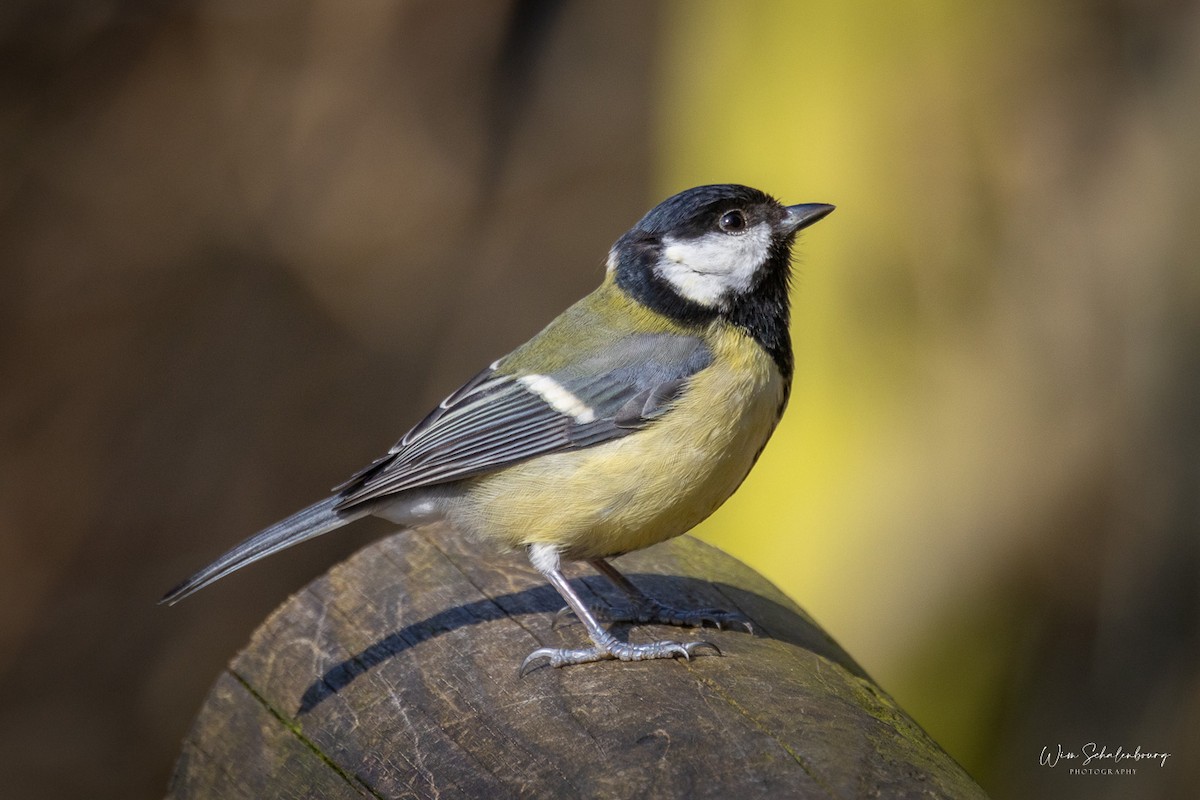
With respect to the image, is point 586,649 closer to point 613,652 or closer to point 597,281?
point 613,652

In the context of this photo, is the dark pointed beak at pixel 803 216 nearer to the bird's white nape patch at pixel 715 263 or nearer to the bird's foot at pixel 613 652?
the bird's white nape patch at pixel 715 263

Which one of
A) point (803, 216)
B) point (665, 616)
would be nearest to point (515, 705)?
point (665, 616)

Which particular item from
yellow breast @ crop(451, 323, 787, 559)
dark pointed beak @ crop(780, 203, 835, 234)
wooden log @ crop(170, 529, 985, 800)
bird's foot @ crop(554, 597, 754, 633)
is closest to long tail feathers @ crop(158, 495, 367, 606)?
wooden log @ crop(170, 529, 985, 800)

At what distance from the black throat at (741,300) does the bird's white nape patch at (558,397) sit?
32cm

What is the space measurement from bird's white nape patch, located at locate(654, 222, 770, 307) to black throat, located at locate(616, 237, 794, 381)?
21 mm

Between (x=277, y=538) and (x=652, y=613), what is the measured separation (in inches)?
35.9

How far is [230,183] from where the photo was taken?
6.29m

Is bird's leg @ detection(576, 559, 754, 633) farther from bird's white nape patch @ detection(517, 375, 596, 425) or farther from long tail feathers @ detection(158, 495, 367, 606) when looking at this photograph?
long tail feathers @ detection(158, 495, 367, 606)

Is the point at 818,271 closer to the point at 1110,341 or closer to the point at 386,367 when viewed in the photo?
the point at 1110,341

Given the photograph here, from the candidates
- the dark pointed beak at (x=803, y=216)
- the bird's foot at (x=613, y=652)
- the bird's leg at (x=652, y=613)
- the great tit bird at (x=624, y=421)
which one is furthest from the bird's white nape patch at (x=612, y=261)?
the bird's foot at (x=613, y=652)

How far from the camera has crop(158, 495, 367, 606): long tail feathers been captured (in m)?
2.84

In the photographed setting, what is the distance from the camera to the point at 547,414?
9.78 feet

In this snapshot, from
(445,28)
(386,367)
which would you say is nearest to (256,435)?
(386,367)

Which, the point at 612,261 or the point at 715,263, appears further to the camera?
the point at 612,261
